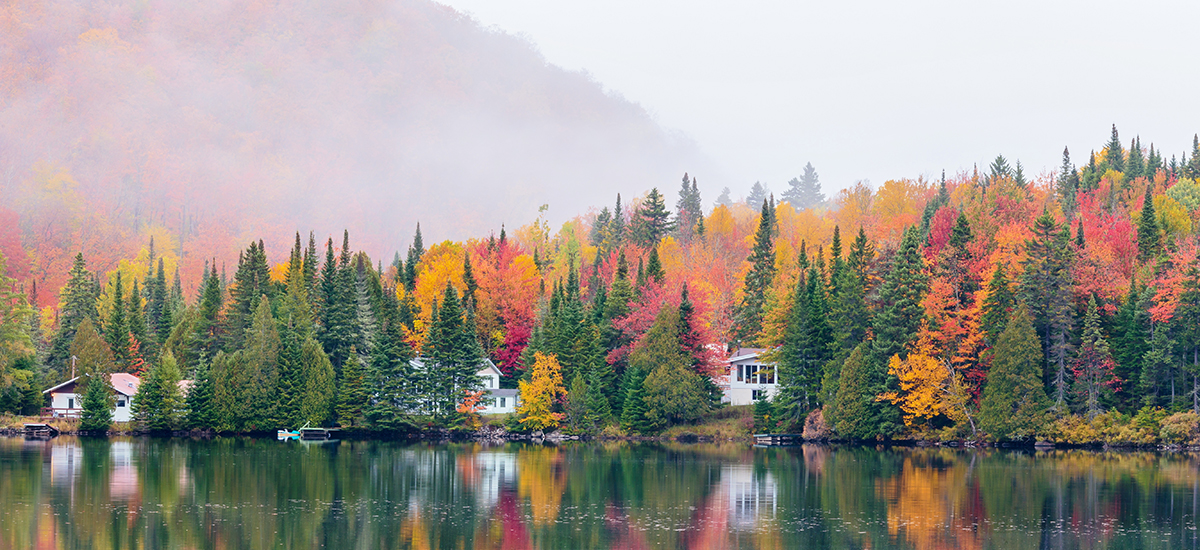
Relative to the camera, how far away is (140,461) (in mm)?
75500

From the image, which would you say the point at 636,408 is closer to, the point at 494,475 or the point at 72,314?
the point at 494,475

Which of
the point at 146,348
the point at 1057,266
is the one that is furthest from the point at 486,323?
the point at 1057,266

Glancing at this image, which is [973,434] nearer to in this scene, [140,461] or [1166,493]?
[1166,493]

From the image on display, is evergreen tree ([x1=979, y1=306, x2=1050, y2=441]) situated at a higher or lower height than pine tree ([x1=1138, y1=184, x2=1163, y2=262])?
lower

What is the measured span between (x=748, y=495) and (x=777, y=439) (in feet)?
134

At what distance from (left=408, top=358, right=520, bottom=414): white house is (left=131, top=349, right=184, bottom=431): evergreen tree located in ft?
67.0

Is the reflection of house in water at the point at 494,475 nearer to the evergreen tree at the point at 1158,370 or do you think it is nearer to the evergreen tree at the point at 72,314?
A: the evergreen tree at the point at 1158,370

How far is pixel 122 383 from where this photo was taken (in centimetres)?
11400

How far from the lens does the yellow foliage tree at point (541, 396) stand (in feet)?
348

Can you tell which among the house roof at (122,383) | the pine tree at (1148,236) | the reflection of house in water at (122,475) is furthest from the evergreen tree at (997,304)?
the house roof at (122,383)

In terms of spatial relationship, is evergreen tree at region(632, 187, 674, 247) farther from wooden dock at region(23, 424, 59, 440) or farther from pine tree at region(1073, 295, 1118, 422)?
wooden dock at region(23, 424, 59, 440)

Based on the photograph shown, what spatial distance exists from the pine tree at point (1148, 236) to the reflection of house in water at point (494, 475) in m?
60.8

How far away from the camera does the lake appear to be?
148 feet

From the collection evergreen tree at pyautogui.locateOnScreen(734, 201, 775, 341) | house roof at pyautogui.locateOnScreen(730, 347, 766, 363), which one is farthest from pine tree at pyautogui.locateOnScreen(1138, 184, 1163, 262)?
house roof at pyautogui.locateOnScreen(730, 347, 766, 363)
